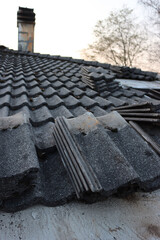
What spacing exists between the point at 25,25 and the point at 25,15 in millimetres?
424

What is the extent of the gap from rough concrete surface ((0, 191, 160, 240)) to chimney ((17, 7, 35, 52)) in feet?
29.0

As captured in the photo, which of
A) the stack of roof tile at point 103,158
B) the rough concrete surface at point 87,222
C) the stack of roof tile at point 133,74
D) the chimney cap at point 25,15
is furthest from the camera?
the chimney cap at point 25,15

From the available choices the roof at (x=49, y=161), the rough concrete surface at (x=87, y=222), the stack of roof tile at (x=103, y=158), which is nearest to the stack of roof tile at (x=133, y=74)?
the roof at (x=49, y=161)

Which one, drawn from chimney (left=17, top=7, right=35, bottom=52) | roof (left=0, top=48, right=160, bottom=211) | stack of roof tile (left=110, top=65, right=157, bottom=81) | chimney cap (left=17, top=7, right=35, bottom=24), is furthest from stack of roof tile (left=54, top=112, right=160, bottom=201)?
chimney cap (left=17, top=7, right=35, bottom=24)

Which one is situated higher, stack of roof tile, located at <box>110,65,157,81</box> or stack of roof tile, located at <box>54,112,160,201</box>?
stack of roof tile, located at <box>110,65,157,81</box>

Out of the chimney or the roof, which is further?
the chimney

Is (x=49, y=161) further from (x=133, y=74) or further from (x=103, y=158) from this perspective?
(x=133, y=74)

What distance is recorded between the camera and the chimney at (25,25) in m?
8.38

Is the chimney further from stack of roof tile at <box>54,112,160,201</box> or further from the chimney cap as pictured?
stack of roof tile at <box>54,112,160,201</box>

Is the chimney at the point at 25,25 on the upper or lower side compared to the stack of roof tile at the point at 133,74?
upper

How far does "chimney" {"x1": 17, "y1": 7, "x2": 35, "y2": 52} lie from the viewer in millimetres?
8383

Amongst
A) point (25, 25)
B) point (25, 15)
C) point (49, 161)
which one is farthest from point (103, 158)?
point (25, 15)

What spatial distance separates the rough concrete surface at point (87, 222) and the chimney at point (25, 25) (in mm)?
8837

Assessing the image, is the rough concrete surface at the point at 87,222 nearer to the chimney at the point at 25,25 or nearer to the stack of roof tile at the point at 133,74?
the stack of roof tile at the point at 133,74
